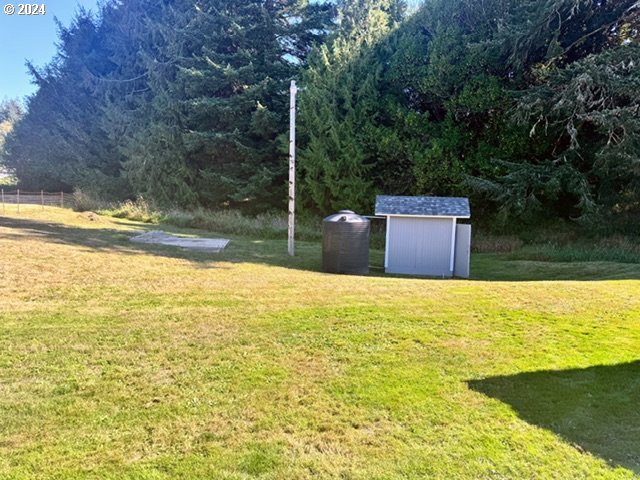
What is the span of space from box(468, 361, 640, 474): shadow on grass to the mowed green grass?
2 cm

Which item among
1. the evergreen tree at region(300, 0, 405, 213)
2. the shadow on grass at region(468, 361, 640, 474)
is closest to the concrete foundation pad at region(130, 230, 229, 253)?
the evergreen tree at region(300, 0, 405, 213)

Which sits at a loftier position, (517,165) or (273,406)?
(517,165)

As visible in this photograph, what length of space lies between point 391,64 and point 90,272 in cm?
1530

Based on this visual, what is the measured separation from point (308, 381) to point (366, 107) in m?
15.9


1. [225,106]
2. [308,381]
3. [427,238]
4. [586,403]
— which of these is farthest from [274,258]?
[225,106]

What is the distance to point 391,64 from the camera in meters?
18.4

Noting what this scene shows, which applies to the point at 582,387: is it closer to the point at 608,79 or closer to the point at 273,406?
the point at 273,406

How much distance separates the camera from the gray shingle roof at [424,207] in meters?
10.7

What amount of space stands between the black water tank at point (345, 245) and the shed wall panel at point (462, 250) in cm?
238

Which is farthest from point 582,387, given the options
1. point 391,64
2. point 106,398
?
point 391,64

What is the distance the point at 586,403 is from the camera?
3.52 meters

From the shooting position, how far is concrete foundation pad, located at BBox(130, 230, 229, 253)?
11453 millimetres

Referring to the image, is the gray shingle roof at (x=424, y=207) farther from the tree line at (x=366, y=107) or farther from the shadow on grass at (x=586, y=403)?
the shadow on grass at (x=586, y=403)

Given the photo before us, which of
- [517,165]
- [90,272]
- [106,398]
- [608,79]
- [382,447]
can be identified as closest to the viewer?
[382,447]
